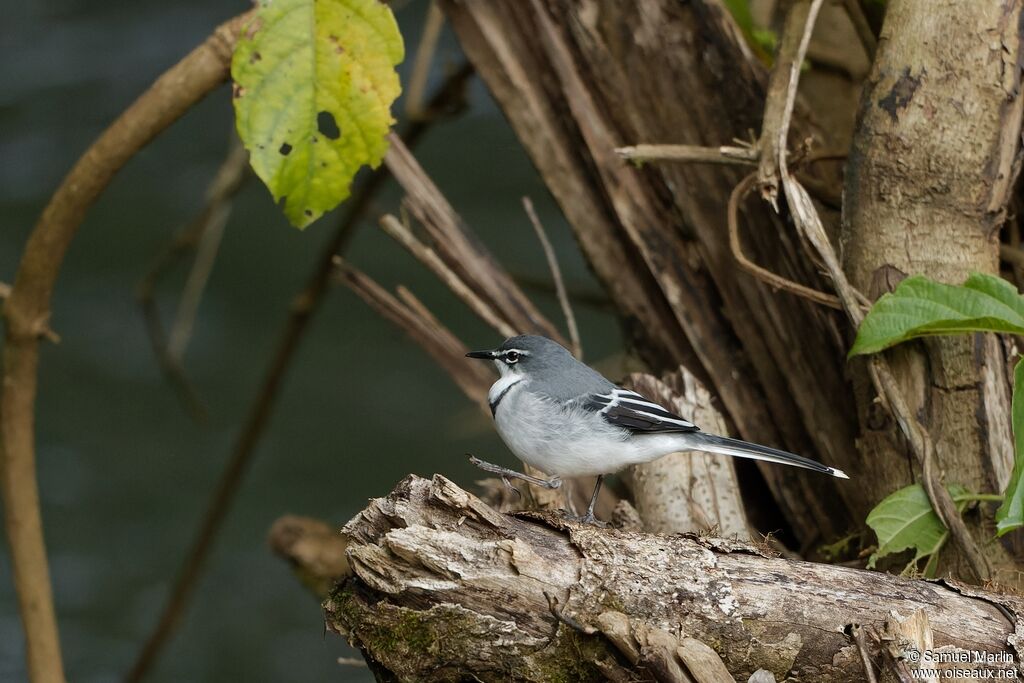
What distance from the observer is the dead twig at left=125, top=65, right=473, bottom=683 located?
4.75m

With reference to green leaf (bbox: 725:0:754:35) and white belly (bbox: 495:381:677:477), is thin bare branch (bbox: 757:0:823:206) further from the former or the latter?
white belly (bbox: 495:381:677:477)

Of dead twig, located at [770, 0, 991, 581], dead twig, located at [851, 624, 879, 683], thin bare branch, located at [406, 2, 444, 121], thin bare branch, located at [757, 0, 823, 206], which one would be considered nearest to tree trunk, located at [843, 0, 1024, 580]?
dead twig, located at [770, 0, 991, 581]

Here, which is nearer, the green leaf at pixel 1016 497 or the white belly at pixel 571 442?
the green leaf at pixel 1016 497

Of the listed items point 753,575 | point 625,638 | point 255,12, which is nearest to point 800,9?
point 255,12

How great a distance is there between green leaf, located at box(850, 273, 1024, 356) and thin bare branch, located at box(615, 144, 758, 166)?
683mm

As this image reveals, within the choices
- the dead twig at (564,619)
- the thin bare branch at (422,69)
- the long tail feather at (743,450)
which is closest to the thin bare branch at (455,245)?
the thin bare branch at (422,69)

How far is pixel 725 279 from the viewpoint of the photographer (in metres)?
3.86

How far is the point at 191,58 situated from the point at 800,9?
2.01 metres

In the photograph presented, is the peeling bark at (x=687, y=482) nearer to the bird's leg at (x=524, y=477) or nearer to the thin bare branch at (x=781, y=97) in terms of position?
the bird's leg at (x=524, y=477)

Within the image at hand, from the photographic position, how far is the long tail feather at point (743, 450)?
321cm

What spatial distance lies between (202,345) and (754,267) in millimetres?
4640

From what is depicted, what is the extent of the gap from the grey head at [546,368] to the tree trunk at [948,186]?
0.89 m

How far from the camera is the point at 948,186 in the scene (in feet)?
10.6

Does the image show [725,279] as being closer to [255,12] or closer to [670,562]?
[670,562]
